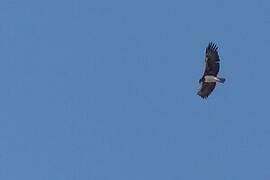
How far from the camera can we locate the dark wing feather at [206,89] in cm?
13138

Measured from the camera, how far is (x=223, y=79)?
424 ft

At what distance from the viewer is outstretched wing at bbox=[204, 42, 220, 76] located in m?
130

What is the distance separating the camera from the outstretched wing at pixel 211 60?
130m

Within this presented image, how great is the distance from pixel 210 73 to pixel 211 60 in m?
1.08

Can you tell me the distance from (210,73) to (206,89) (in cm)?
149

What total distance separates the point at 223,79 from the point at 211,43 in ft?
9.56

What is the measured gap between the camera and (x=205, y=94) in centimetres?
13188

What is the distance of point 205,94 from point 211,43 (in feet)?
13.5

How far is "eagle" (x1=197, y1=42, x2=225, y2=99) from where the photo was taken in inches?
5123

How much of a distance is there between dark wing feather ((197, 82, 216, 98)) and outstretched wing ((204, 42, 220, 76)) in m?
0.92

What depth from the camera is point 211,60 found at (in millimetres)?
130375

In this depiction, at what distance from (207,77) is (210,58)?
149cm

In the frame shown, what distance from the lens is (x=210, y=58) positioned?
130 metres

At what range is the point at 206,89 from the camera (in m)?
132
